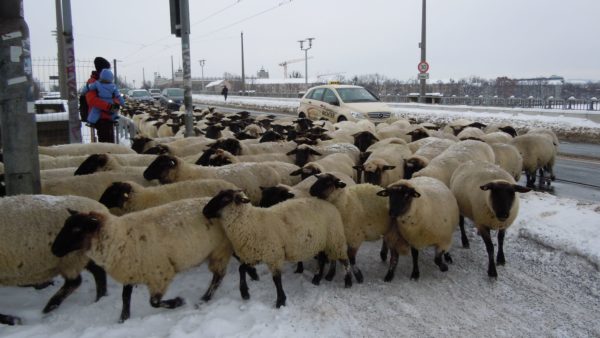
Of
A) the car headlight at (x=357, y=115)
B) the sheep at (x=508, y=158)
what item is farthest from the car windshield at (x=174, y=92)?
the sheep at (x=508, y=158)

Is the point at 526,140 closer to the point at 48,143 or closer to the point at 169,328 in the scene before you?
the point at 169,328

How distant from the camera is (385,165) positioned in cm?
703

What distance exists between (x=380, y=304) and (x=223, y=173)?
271 centimetres

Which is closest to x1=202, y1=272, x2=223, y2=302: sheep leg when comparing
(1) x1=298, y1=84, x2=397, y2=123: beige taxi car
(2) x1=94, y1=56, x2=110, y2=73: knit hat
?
(2) x1=94, y1=56, x2=110, y2=73: knit hat

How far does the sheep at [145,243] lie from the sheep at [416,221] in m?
1.94

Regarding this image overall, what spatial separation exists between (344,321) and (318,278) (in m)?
0.99

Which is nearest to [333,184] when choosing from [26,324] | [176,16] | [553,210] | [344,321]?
[344,321]

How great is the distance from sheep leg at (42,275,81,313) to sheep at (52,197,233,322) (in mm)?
553

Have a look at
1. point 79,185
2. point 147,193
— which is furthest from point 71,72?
point 147,193

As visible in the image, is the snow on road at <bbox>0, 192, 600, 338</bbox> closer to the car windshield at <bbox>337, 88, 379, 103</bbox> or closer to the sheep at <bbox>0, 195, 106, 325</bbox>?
the sheep at <bbox>0, 195, 106, 325</bbox>

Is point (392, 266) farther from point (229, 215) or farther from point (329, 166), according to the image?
point (329, 166)

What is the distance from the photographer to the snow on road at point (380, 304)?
4.04 metres

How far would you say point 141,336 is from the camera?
152 inches

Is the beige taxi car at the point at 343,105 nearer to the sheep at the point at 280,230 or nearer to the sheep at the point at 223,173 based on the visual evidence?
the sheep at the point at 223,173
